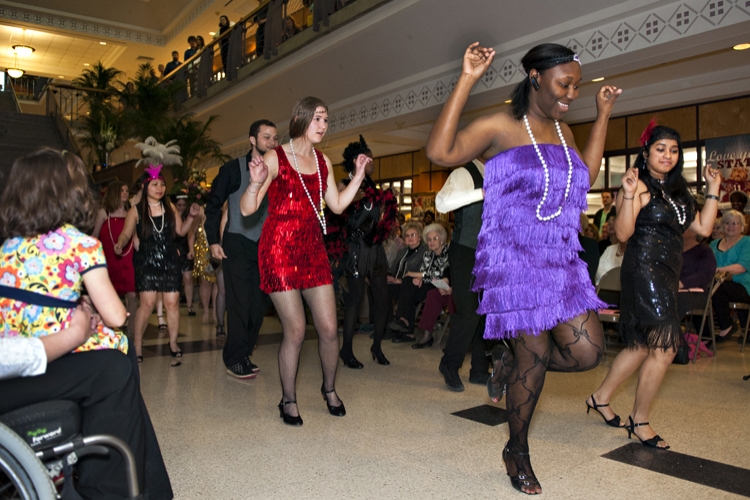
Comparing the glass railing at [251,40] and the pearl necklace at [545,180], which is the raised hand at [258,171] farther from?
the glass railing at [251,40]

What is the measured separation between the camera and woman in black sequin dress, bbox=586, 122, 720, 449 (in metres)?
2.94

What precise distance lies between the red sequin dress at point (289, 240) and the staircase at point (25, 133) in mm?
10083

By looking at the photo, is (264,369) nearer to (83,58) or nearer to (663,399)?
(663,399)

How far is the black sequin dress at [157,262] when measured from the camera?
15.9 feet

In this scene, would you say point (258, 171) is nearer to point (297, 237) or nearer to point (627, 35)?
point (297, 237)

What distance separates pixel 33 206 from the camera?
1717 mm

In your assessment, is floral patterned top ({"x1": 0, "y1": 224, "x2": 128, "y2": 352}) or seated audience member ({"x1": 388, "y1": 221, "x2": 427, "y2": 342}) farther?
seated audience member ({"x1": 388, "y1": 221, "x2": 427, "y2": 342})

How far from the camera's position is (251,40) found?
14.4 m

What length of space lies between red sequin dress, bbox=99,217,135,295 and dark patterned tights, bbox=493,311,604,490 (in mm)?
3806

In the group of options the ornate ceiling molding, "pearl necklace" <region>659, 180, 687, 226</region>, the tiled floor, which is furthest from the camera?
the ornate ceiling molding

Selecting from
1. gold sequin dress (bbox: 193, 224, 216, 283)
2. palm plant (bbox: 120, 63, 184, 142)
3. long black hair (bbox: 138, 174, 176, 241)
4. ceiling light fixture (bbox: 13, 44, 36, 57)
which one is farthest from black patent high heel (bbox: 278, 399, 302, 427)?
ceiling light fixture (bbox: 13, 44, 36, 57)

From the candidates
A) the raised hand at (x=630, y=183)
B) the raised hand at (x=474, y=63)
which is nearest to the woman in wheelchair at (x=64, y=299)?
the raised hand at (x=474, y=63)

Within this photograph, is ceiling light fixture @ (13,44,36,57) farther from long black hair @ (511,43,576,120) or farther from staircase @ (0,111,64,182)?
long black hair @ (511,43,576,120)

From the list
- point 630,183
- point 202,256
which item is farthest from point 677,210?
point 202,256
